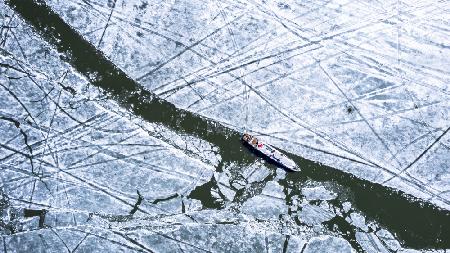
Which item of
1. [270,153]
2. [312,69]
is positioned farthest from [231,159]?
[312,69]

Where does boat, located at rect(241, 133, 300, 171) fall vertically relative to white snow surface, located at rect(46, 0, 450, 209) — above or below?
below

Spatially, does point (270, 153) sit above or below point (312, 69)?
below

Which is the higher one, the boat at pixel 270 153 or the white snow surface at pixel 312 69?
the white snow surface at pixel 312 69

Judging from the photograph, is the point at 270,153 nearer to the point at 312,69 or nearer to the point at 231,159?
the point at 231,159

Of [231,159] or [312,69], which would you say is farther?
[312,69]
